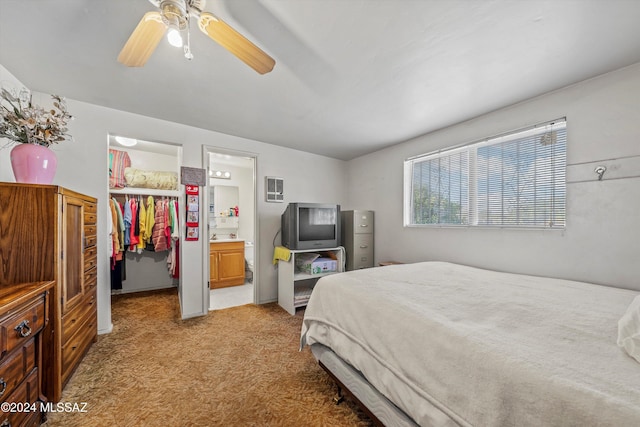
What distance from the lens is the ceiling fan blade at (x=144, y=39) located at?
108cm

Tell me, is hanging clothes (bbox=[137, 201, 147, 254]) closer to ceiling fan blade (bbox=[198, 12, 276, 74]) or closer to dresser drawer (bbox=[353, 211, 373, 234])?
dresser drawer (bbox=[353, 211, 373, 234])

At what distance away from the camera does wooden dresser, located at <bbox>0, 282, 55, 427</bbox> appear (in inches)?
41.2

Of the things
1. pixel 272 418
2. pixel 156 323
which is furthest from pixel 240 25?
pixel 156 323

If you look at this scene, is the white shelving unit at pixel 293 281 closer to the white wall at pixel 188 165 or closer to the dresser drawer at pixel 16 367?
the white wall at pixel 188 165

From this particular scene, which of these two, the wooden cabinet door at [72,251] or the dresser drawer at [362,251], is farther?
the dresser drawer at [362,251]

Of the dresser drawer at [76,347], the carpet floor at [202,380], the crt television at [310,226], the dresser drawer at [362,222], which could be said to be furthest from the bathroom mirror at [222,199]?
the dresser drawer at [76,347]

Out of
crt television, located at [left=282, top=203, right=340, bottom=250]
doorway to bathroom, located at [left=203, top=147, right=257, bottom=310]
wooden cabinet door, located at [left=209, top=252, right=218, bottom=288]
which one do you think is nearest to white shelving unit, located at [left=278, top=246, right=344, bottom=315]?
crt television, located at [left=282, top=203, right=340, bottom=250]

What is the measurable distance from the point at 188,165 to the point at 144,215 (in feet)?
5.53

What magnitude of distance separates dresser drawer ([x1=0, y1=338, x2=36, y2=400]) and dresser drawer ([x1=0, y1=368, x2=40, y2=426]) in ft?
0.11

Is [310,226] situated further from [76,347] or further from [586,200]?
[586,200]

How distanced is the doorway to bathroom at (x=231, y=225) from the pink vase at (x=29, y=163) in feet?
8.18

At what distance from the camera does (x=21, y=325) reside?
1.15 metres

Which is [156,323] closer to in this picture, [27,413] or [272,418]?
[27,413]

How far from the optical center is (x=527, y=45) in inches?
57.6
